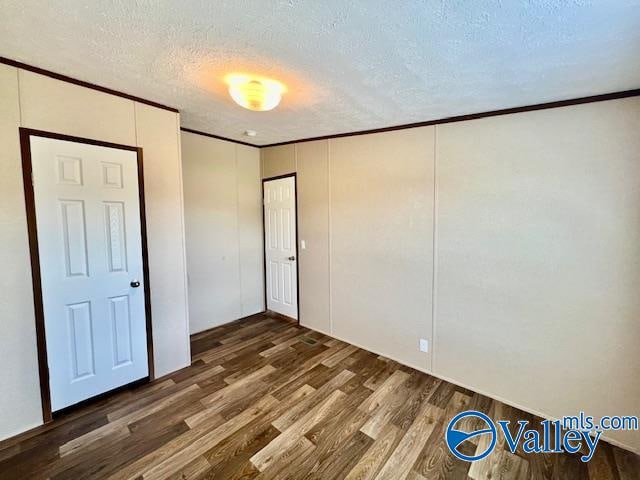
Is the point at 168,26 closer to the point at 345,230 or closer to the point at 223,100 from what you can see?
the point at 223,100

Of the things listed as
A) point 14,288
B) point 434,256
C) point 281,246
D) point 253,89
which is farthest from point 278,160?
point 14,288

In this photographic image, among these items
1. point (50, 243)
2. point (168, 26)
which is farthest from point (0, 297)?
point (168, 26)

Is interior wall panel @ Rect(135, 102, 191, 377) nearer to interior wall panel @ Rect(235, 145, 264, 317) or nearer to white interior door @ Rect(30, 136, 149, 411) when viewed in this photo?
white interior door @ Rect(30, 136, 149, 411)

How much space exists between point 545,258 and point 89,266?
3.48 meters

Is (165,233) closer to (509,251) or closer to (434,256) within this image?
(434,256)

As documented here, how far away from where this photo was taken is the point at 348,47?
148 cm

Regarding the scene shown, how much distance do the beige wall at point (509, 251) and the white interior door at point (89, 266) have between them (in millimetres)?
2114

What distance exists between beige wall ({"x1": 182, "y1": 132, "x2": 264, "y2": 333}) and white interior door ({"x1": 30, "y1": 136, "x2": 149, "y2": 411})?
1.05 metres

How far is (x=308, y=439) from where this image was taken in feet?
6.23

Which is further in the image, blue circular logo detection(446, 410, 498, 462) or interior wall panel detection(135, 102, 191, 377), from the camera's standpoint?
interior wall panel detection(135, 102, 191, 377)

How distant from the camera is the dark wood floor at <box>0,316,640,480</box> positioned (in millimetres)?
1681

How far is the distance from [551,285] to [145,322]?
333 cm

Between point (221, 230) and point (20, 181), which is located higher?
point (20, 181)

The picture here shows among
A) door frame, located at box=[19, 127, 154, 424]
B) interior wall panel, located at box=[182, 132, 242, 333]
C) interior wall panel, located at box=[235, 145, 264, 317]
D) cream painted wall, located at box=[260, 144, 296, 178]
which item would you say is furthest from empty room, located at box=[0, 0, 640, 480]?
interior wall panel, located at box=[235, 145, 264, 317]
